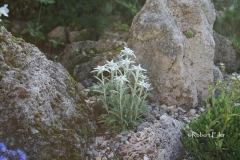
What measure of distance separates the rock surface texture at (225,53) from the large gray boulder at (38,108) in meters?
2.68

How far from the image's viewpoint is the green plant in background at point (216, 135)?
10.8ft

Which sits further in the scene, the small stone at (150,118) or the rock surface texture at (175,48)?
the rock surface texture at (175,48)

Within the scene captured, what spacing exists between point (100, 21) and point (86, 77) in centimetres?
174

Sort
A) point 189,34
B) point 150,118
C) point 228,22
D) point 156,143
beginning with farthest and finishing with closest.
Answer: point 228,22 → point 189,34 → point 150,118 → point 156,143

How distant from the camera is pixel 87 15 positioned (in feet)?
21.1

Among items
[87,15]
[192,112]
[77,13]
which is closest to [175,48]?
[192,112]

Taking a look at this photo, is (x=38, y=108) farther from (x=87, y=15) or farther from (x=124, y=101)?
(x=87, y=15)

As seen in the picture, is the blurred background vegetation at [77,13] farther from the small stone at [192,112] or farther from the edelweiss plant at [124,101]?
the edelweiss plant at [124,101]

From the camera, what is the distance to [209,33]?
15.2ft

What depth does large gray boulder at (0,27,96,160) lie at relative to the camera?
3.17m

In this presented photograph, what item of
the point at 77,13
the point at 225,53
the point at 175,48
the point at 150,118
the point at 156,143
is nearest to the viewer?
the point at 156,143

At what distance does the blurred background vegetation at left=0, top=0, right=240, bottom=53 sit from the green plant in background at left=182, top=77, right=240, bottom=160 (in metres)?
2.93

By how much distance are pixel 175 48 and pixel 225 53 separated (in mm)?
1784

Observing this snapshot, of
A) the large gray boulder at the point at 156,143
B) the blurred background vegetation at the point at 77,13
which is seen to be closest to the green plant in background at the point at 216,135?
the large gray boulder at the point at 156,143
